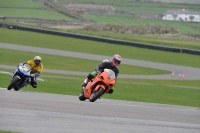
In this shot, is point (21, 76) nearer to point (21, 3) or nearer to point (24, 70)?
point (24, 70)

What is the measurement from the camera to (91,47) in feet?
144

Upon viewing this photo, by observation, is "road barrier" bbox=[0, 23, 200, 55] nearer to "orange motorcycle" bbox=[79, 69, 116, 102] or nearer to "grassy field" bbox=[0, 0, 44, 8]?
"grassy field" bbox=[0, 0, 44, 8]

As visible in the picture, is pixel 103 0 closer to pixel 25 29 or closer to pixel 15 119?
pixel 25 29

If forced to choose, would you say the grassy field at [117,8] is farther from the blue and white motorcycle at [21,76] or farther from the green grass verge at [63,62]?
the blue and white motorcycle at [21,76]

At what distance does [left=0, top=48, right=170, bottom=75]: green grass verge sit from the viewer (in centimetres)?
3275

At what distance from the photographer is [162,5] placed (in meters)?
92.4

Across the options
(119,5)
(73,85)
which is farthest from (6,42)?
(119,5)

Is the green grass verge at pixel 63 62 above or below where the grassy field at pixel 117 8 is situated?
above

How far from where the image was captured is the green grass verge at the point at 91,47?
41.5 meters

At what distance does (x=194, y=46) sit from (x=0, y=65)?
24020 mm

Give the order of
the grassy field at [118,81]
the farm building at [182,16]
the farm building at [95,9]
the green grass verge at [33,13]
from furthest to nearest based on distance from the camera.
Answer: the farm building at [95,9] → the farm building at [182,16] → the green grass verge at [33,13] → the grassy field at [118,81]

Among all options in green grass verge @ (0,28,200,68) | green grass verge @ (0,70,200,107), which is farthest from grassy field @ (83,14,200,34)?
green grass verge @ (0,70,200,107)

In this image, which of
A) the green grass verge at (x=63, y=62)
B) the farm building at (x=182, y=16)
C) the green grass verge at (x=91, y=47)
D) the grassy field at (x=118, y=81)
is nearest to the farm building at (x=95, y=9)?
the farm building at (x=182, y=16)

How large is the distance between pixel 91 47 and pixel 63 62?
30.7 feet
